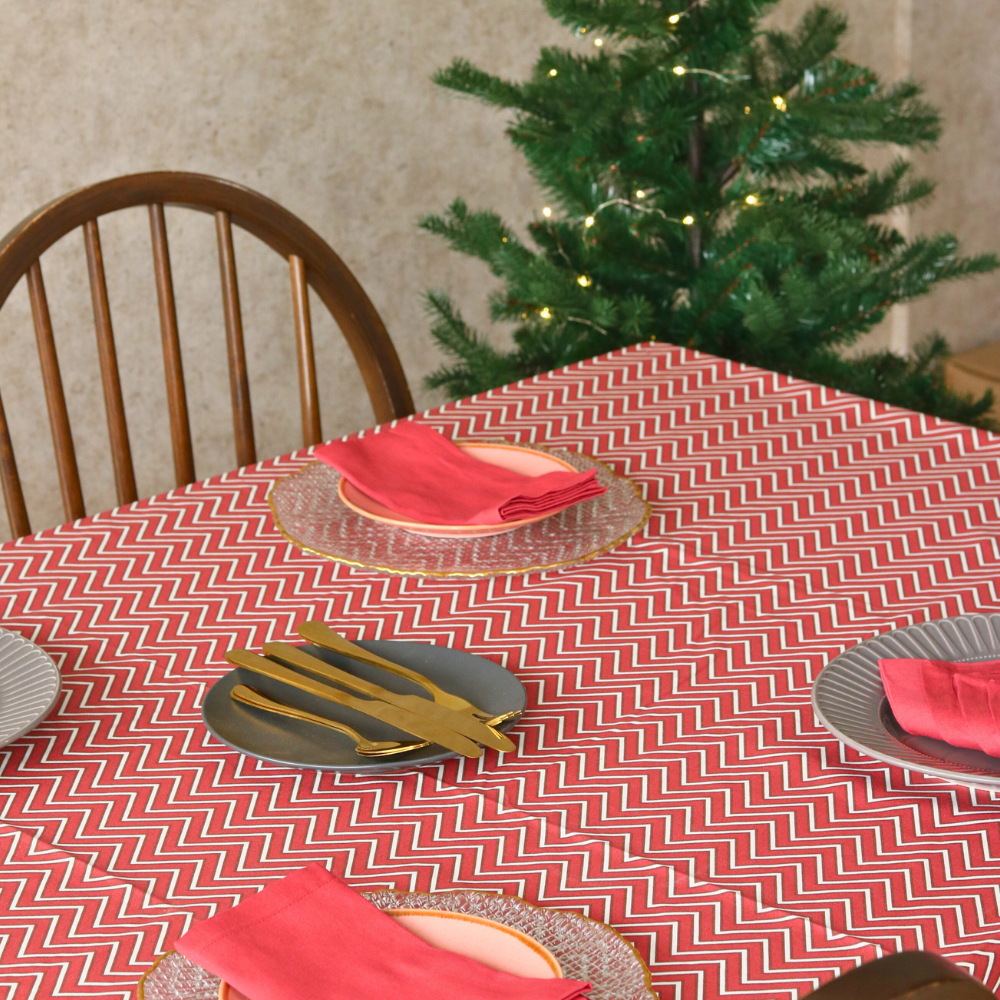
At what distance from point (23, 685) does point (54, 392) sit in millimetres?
515

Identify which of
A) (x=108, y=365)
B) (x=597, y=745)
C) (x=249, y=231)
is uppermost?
(x=249, y=231)

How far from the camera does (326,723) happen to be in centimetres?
73

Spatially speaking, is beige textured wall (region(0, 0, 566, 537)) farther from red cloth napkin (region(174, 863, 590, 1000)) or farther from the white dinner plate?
red cloth napkin (region(174, 863, 590, 1000))

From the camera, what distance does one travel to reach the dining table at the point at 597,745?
60 centimetres

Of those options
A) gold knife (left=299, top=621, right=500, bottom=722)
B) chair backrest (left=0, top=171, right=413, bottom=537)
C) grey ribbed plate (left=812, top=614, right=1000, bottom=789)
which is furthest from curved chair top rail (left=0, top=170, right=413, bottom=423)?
grey ribbed plate (left=812, top=614, right=1000, bottom=789)

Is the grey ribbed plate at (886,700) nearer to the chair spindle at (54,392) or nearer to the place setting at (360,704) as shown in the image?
the place setting at (360,704)

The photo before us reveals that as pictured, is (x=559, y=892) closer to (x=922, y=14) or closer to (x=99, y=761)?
(x=99, y=761)

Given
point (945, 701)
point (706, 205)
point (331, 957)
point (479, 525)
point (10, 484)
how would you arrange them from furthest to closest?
point (706, 205) < point (10, 484) < point (479, 525) < point (945, 701) < point (331, 957)

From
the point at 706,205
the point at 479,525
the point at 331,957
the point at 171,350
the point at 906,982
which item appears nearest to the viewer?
the point at 906,982

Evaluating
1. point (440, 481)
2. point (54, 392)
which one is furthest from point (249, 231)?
point (440, 481)

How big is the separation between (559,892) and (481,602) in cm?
31

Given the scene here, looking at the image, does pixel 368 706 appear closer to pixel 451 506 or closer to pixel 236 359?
pixel 451 506

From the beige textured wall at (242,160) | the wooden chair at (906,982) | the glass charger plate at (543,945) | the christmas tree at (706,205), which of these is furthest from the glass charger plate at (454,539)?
the beige textured wall at (242,160)

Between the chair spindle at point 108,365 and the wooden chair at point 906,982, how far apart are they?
950 millimetres
